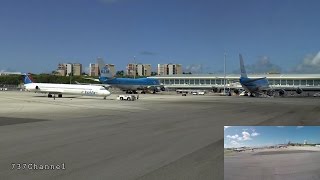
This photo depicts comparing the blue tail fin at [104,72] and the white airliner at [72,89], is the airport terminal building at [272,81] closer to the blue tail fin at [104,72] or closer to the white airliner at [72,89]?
the blue tail fin at [104,72]

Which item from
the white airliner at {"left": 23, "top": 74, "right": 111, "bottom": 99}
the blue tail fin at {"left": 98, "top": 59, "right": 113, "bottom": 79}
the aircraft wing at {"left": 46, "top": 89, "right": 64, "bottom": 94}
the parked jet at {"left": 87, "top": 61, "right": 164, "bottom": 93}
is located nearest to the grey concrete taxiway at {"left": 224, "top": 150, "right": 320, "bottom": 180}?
the white airliner at {"left": 23, "top": 74, "right": 111, "bottom": 99}

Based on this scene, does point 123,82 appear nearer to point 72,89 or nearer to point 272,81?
point 72,89

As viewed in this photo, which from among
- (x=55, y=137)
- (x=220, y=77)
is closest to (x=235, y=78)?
(x=220, y=77)

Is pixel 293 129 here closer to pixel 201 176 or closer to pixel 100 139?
pixel 201 176

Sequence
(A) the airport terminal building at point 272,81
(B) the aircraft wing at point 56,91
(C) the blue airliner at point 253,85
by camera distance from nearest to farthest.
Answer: (B) the aircraft wing at point 56,91 → (C) the blue airliner at point 253,85 → (A) the airport terminal building at point 272,81

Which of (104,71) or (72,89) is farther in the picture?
(104,71)

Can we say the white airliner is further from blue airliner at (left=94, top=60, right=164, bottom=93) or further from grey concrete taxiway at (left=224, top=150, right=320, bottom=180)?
grey concrete taxiway at (left=224, top=150, right=320, bottom=180)

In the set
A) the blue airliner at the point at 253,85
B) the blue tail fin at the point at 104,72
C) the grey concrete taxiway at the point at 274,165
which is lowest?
the blue airliner at the point at 253,85

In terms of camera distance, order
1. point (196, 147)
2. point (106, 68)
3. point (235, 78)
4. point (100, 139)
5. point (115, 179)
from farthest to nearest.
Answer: point (235, 78)
point (106, 68)
point (100, 139)
point (196, 147)
point (115, 179)

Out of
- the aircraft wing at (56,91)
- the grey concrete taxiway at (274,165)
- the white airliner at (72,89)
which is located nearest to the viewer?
the grey concrete taxiway at (274,165)

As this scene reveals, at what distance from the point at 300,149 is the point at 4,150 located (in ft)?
33.3

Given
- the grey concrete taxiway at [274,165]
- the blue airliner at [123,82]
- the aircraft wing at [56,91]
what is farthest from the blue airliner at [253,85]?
the grey concrete taxiway at [274,165]

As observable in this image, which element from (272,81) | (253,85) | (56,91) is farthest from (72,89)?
(272,81)

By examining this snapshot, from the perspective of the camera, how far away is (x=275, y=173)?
443cm
